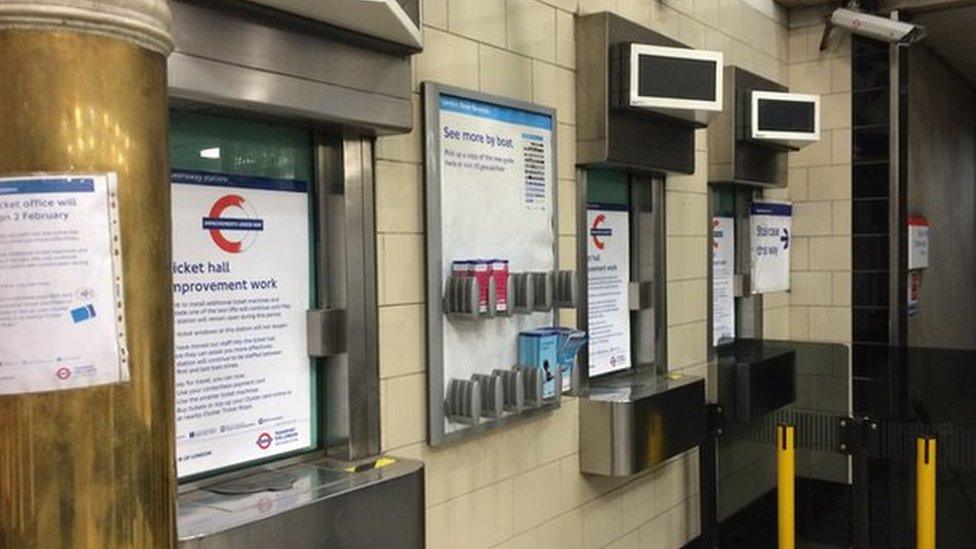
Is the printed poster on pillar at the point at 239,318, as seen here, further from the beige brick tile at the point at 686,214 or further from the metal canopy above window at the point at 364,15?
the beige brick tile at the point at 686,214

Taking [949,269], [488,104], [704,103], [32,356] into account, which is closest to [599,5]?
[704,103]

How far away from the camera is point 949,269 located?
19.2 feet

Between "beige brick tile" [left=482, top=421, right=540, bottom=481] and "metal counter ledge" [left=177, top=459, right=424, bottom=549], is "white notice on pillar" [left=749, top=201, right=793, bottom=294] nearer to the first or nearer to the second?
"beige brick tile" [left=482, top=421, right=540, bottom=481]

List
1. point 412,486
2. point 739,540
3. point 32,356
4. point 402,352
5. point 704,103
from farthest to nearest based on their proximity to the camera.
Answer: point 739,540, point 704,103, point 402,352, point 412,486, point 32,356

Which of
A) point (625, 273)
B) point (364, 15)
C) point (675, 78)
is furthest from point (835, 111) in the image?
point (364, 15)

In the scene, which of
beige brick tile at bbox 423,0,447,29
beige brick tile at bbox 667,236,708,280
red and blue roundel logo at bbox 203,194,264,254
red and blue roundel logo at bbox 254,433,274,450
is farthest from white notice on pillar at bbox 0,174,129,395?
beige brick tile at bbox 667,236,708,280

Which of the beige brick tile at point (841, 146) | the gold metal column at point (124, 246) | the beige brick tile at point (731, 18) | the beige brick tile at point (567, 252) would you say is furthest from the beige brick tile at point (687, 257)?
the gold metal column at point (124, 246)

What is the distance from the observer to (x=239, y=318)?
179 cm

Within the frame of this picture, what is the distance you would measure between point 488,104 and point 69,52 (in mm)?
1644

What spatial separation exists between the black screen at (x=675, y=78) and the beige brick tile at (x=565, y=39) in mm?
226

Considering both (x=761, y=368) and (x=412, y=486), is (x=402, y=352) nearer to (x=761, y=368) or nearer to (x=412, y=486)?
(x=412, y=486)

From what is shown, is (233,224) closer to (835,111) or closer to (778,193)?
(778,193)

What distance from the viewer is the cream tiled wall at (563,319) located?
214cm

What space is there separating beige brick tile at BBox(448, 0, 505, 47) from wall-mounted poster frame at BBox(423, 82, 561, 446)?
0.17 metres
